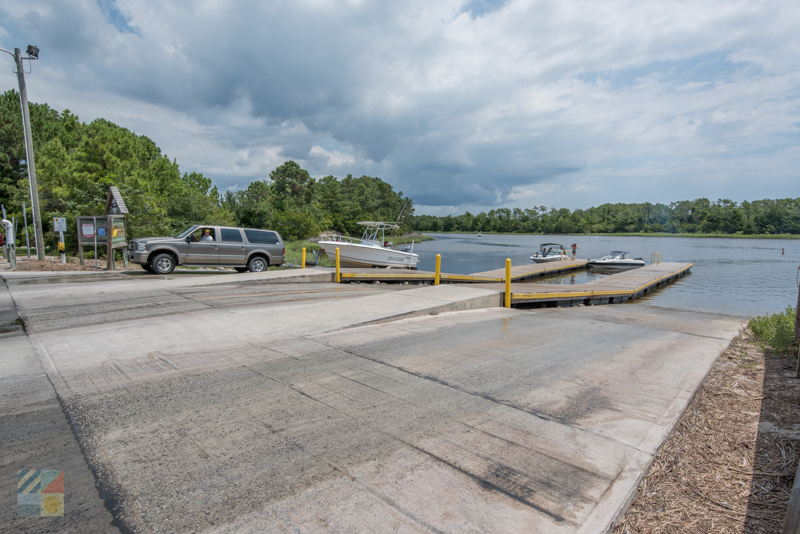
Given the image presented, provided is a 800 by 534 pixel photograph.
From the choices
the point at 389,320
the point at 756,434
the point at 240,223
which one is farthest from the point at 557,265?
the point at 240,223

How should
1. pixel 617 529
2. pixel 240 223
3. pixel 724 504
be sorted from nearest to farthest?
pixel 617 529 → pixel 724 504 → pixel 240 223

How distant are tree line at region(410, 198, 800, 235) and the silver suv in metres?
141

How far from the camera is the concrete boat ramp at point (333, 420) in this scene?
2523 millimetres

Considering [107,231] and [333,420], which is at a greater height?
[107,231]

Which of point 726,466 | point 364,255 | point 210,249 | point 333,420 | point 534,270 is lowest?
point 534,270

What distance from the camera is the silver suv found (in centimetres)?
1493

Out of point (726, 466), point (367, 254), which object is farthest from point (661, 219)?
point (726, 466)

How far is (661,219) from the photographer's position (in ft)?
486

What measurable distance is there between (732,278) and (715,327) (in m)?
28.5

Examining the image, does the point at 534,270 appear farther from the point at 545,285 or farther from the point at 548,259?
the point at 545,285

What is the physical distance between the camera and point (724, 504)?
2.79 m

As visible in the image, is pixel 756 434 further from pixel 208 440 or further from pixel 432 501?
A: pixel 208 440

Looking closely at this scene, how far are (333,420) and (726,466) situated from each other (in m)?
3.14

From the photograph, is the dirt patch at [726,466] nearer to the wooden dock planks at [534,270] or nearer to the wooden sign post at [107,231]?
the wooden dock planks at [534,270]
